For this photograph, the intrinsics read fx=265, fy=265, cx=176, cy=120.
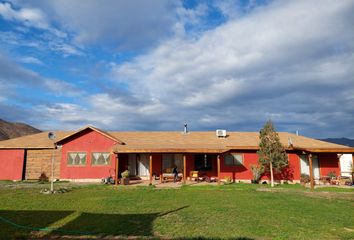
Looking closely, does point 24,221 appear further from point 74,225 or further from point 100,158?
point 100,158

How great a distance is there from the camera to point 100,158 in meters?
23.9

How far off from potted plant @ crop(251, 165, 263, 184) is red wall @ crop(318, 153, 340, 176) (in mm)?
5572

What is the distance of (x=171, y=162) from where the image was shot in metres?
24.0

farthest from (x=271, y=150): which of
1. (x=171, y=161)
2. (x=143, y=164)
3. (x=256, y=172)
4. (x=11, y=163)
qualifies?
(x=11, y=163)

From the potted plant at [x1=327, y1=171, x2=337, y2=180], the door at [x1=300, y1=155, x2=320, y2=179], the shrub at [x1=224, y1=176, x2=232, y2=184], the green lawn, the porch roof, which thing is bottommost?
the green lawn

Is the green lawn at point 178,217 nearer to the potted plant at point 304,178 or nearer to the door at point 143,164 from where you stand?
the potted plant at point 304,178

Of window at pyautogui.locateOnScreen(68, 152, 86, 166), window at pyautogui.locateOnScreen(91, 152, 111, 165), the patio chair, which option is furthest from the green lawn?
window at pyautogui.locateOnScreen(68, 152, 86, 166)

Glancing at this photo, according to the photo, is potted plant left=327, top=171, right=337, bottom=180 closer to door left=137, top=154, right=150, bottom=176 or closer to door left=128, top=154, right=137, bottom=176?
door left=137, top=154, right=150, bottom=176

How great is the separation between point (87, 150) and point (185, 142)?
8.97 m

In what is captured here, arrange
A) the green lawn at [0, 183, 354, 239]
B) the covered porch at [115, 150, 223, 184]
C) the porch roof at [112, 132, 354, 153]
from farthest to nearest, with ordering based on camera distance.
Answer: the covered porch at [115, 150, 223, 184], the porch roof at [112, 132, 354, 153], the green lawn at [0, 183, 354, 239]

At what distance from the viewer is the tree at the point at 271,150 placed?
20.1m

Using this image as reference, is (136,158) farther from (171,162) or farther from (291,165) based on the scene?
(291,165)

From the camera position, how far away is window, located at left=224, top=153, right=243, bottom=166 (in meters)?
23.2

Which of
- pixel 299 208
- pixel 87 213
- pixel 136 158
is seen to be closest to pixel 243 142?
pixel 136 158
